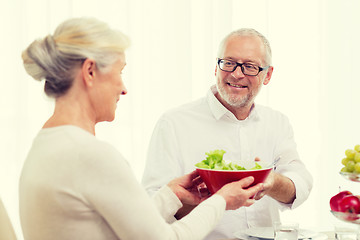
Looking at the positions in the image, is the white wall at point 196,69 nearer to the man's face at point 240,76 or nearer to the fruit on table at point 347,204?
the man's face at point 240,76

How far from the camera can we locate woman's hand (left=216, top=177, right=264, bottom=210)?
5.12ft

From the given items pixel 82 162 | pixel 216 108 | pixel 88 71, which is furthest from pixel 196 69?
pixel 82 162

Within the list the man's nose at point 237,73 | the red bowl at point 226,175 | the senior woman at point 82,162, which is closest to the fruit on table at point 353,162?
the red bowl at point 226,175

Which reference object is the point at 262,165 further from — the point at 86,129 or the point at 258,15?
the point at 258,15

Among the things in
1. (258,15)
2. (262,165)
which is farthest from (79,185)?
(258,15)

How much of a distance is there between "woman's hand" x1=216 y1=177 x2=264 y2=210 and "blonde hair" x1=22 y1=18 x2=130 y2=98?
554mm

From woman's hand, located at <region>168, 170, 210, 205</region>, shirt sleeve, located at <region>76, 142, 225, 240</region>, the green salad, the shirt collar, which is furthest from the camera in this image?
the shirt collar

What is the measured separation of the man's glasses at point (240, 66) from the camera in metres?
2.32

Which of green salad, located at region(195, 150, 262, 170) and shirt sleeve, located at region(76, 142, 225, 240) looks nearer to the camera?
shirt sleeve, located at region(76, 142, 225, 240)

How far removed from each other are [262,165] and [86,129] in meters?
0.70

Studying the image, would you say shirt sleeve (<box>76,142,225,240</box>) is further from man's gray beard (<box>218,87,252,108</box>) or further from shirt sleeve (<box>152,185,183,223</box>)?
man's gray beard (<box>218,87,252,108</box>)

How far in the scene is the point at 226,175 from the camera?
1599 millimetres

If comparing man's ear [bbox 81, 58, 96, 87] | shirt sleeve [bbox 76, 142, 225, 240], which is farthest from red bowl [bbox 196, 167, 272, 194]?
man's ear [bbox 81, 58, 96, 87]

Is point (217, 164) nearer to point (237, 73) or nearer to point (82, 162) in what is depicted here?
point (82, 162)
